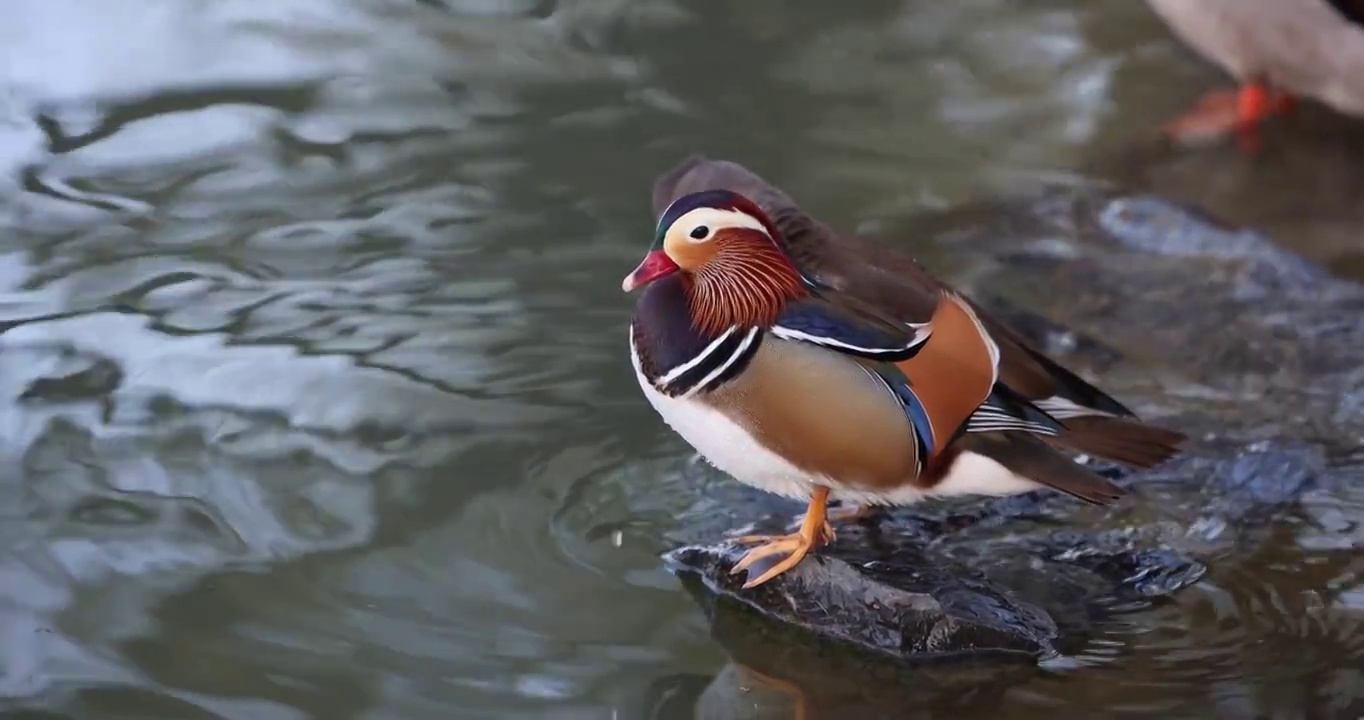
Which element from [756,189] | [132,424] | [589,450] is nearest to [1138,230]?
[756,189]

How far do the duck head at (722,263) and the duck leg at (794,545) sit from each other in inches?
12.8

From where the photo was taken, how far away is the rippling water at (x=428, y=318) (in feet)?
8.27

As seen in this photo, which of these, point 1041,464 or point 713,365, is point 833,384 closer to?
point 713,365

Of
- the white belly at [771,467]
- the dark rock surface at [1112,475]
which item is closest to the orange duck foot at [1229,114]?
the dark rock surface at [1112,475]

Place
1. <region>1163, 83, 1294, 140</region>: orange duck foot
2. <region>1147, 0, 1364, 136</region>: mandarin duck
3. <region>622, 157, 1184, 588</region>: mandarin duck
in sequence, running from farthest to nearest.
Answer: <region>1163, 83, 1294, 140</region>: orange duck foot, <region>1147, 0, 1364, 136</region>: mandarin duck, <region>622, 157, 1184, 588</region>: mandarin duck

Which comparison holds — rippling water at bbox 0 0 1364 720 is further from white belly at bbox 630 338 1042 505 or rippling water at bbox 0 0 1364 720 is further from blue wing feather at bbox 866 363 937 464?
blue wing feather at bbox 866 363 937 464

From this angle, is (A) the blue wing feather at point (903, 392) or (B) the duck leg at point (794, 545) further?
(B) the duck leg at point (794, 545)

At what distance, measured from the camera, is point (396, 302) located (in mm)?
3590

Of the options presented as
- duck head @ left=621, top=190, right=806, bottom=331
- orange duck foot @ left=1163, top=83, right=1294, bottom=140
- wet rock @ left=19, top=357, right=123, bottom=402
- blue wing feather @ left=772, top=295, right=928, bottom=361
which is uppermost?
duck head @ left=621, top=190, right=806, bottom=331

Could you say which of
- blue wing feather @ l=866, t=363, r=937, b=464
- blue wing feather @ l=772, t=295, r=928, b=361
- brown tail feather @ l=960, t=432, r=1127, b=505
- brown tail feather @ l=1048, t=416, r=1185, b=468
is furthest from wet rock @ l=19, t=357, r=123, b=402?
brown tail feather @ l=1048, t=416, r=1185, b=468

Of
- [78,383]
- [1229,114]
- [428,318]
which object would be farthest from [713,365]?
[1229,114]

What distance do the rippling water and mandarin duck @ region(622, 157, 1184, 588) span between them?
306 mm

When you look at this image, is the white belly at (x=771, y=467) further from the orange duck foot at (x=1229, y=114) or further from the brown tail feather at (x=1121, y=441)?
the orange duck foot at (x=1229, y=114)

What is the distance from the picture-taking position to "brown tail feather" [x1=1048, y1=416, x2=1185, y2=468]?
256cm
